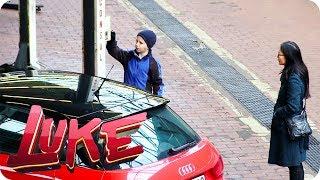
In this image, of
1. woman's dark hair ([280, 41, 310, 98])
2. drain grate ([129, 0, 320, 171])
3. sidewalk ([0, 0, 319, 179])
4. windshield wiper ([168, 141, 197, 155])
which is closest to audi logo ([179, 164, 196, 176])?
windshield wiper ([168, 141, 197, 155])

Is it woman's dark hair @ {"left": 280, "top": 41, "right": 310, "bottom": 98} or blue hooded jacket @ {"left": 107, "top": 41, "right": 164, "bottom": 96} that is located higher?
woman's dark hair @ {"left": 280, "top": 41, "right": 310, "bottom": 98}

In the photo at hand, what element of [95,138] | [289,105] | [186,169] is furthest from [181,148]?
[289,105]

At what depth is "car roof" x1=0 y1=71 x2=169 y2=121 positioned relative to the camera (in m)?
5.16

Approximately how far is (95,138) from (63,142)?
23 cm

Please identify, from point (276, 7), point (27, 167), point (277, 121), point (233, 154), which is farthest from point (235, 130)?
point (276, 7)

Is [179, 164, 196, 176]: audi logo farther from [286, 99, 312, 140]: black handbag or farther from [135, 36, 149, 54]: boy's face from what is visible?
[135, 36, 149, 54]: boy's face

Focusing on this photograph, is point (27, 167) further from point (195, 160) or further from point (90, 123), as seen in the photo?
point (195, 160)

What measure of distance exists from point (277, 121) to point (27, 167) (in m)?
2.69

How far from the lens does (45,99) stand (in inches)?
210

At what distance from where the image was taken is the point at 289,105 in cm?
640

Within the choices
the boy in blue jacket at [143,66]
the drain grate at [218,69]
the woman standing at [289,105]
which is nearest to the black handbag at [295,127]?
the woman standing at [289,105]

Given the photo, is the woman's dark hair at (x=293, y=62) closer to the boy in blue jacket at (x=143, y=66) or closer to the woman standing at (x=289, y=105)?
the woman standing at (x=289, y=105)

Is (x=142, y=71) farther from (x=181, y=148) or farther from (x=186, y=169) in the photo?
(x=186, y=169)

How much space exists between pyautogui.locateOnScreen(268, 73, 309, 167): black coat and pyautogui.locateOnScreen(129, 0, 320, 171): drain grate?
4.08 feet
